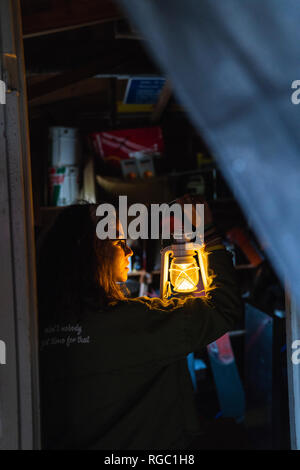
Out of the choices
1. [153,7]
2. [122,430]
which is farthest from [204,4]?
[122,430]

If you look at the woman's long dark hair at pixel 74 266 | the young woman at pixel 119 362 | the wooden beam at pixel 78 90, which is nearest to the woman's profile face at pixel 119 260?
the woman's long dark hair at pixel 74 266

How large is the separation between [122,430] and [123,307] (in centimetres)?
48

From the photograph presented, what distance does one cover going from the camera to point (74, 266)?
5.04ft

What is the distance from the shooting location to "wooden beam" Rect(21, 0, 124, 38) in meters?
2.71

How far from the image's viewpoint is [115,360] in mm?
1390

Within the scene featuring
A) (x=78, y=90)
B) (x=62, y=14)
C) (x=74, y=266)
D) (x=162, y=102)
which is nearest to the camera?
(x=74, y=266)

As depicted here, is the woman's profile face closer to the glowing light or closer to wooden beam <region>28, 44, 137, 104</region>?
the glowing light

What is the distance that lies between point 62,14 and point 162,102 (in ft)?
4.76

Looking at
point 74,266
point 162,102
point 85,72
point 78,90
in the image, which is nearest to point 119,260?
point 74,266

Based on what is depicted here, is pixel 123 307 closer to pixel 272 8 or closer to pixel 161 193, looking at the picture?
pixel 272 8

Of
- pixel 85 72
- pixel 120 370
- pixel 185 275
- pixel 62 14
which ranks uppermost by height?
pixel 62 14

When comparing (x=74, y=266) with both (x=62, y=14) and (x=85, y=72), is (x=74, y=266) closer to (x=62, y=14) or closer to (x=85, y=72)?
(x=62, y=14)

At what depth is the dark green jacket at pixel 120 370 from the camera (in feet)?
4.52

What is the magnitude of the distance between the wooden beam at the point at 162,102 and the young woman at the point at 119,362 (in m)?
2.45
